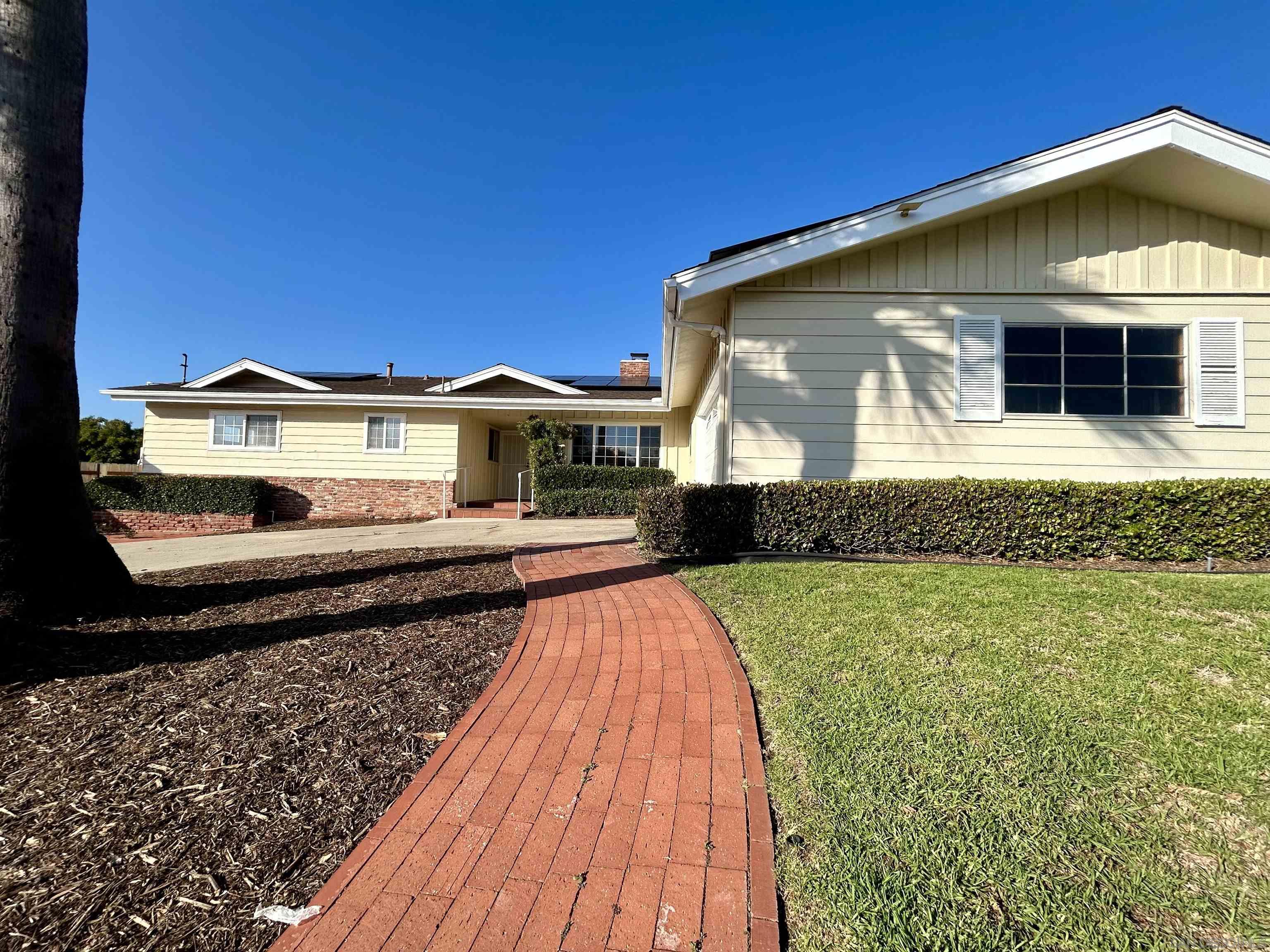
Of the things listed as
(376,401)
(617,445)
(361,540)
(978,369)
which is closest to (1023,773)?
(978,369)

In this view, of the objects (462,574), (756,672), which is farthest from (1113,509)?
(462,574)

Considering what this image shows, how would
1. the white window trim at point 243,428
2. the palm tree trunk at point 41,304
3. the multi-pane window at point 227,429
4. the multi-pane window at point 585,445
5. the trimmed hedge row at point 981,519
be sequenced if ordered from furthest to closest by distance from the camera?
the multi-pane window at point 585,445, the multi-pane window at point 227,429, the white window trim at point 243,428, the trimmed hedge row at point 981,519, the palm tree trunk at point 41,304

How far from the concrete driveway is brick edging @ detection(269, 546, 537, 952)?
5.18 meters

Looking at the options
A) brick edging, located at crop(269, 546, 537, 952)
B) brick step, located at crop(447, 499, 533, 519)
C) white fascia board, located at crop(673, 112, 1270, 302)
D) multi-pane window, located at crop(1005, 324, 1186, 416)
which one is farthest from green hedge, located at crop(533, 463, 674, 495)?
brick edging, located at crop(269, 546, 537, 952)

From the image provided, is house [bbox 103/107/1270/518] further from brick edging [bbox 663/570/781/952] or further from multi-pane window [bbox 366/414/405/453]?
multi-pane window [bbox 366/414/405/453]

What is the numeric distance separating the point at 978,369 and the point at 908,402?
37.9 inches

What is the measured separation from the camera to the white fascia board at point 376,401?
13.7m

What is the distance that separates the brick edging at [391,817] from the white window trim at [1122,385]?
679 cm

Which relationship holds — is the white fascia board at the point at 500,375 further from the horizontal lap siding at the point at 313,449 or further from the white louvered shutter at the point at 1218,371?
the white louvered shutter at the point at 1218,371

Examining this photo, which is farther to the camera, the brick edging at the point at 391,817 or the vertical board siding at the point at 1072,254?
the vertical board siding at the point at 1072,254

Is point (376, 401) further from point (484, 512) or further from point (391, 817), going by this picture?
Answer: point (391, 817)

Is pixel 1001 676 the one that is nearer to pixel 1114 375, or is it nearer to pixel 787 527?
pixel 787 527

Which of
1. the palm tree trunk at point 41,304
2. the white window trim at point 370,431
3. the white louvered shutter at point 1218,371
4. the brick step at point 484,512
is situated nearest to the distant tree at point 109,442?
the white window trim at point 370,431

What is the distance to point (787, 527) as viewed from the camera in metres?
6.10
